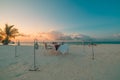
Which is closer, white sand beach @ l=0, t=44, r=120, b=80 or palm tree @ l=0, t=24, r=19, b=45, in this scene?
white sand beach @ l=0, t=44, r=120, b=80

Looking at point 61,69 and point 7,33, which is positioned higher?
point 7,33

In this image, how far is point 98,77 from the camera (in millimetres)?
4992

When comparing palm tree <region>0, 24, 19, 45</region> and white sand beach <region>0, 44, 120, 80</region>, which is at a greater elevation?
palm tree <region>0, 24, 19, 45</region>

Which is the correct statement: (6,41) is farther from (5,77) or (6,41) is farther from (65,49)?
(5,77)

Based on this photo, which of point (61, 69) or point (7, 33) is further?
point (7, 33)

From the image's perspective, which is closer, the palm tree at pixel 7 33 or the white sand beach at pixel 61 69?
the white sand beach at pixel 61 69

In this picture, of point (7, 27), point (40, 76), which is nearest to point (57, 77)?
point (40, 76)

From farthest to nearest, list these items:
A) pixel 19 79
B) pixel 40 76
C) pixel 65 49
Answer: pixel 65 49 < pixel 40 76 < pixel 19 79

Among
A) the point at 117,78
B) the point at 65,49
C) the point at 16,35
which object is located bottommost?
the point at 117,78

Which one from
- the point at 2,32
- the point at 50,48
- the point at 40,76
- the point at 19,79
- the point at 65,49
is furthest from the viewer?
the point at 2,32

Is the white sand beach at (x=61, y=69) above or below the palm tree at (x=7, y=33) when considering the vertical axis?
below

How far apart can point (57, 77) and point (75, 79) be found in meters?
0.67

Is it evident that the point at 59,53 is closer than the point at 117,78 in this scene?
No

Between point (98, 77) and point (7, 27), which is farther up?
point (7, 27)
